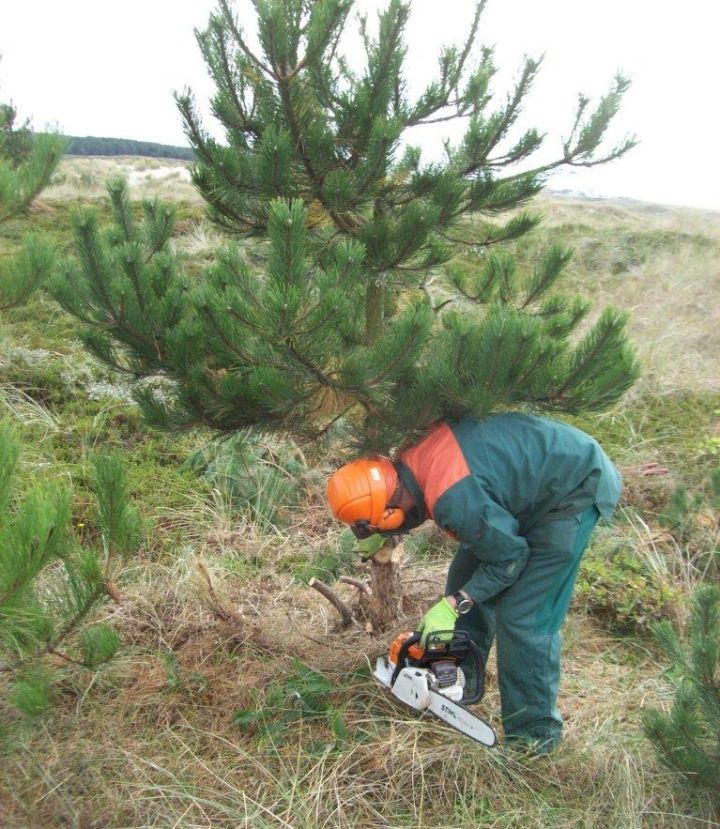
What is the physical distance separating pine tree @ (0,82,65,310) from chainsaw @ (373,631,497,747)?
1.87 metres

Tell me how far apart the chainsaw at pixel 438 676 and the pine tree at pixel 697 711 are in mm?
612

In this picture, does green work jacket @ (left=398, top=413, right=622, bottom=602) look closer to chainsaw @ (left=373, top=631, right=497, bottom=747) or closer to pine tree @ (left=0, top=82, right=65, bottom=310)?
chainsaw @ (left=373, top=631, right=497, bottom=747)

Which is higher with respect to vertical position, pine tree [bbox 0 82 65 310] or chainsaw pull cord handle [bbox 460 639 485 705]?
pine tree [bbox 0 82 65 310]

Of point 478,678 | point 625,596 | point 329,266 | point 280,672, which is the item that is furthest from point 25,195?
point 625,596

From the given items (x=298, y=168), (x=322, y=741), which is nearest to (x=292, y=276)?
(x=298, y=168)

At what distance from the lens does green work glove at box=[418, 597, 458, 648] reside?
2438 millimetres

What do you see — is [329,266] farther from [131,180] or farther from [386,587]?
[131,180]

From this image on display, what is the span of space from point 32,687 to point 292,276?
133 centimetres

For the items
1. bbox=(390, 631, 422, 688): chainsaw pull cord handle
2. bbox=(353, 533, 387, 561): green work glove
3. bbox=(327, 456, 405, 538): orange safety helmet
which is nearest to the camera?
bbox=(327, 456, 405, 538): orange safety helmet

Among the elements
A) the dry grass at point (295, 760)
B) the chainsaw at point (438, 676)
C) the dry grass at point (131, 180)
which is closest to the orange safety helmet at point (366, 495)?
the chainsaw at point (438, 676)

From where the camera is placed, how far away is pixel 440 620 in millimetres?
2439

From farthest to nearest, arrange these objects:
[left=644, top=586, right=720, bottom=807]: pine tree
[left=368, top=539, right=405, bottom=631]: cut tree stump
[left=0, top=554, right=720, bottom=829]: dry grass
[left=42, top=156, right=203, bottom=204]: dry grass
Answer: [left=42, top=156, right=203, bottom=204]: dry grass, [left=368, top=539, right=405, bottom=631]: cut tree stump, [left=0, top=554, right=720, bottom=829]: dry grass, [left=644, top=586, right=720, bottom=807]: pine tree

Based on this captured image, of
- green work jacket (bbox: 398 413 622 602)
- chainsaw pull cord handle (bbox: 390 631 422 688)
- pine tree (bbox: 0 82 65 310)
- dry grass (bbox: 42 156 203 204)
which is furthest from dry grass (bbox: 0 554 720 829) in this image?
dry grass (bbox: 42 156 203 204)

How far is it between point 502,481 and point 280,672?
4.57 ft
